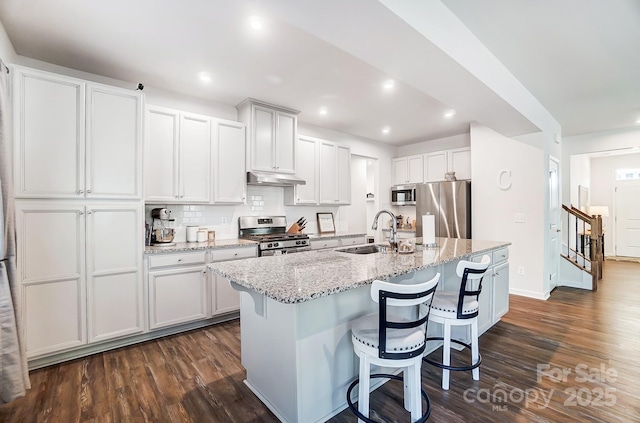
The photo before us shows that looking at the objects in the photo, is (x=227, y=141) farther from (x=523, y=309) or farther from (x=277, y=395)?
(x=523, y=309)

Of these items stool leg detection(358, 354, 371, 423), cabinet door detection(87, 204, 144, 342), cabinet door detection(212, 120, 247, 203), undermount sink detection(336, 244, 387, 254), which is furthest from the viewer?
cabinet door detection(212, 120, 247, 203)

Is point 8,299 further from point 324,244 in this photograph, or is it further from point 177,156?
point 324,244

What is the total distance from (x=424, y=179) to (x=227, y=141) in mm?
3777

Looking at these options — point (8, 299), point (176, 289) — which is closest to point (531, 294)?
point (176, 289)

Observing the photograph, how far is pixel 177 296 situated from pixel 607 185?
390 inches

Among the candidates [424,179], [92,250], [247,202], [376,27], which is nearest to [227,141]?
[247,202]

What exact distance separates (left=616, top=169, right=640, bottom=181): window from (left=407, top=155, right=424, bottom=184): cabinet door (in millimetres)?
5583

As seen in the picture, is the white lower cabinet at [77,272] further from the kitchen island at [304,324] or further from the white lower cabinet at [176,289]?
the kitchen island at [304,324]

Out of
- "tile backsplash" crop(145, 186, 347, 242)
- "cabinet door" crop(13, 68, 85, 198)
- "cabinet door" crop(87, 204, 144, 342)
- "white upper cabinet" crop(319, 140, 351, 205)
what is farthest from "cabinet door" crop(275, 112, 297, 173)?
"cabinet door" crop(13, 68, 85, 198)

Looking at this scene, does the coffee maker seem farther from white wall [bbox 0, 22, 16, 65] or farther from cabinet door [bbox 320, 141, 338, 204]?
cabinet door [bbox 320, 141, 338, 204]

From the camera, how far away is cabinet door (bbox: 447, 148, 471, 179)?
5202 mm

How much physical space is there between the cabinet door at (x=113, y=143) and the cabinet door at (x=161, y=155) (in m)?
0.27

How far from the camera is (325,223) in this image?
204 inches

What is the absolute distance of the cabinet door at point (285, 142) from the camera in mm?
4102
